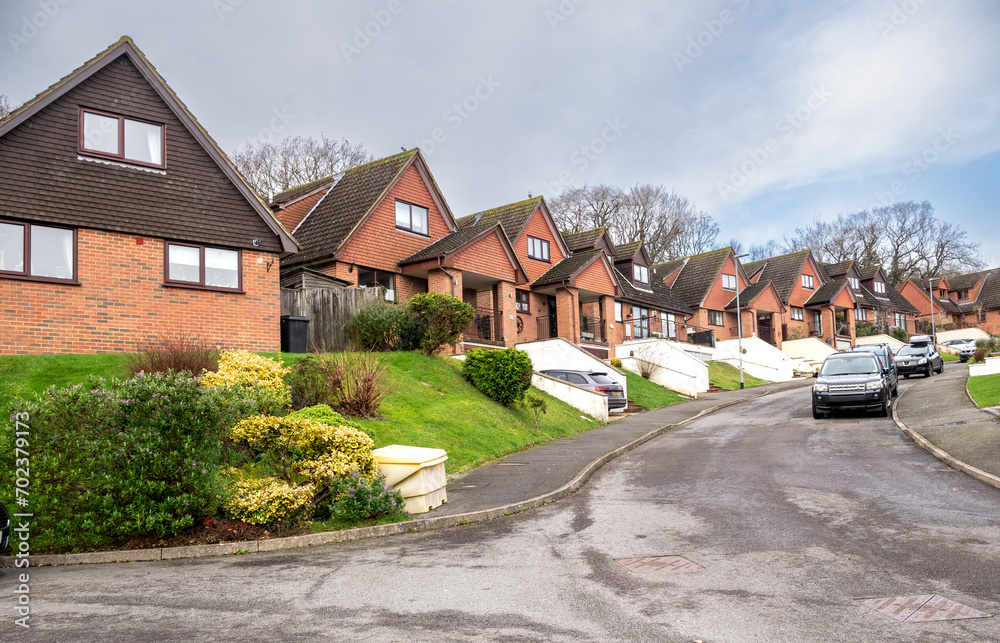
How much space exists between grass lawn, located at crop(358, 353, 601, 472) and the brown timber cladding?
19.9ft

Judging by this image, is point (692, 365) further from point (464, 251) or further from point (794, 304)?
point (794, 304)

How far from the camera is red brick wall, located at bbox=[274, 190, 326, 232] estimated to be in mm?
28453

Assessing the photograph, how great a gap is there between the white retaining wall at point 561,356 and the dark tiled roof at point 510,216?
610cm

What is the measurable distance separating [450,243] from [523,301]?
696 centimetres

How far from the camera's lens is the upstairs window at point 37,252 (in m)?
16.4

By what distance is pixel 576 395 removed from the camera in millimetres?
23094

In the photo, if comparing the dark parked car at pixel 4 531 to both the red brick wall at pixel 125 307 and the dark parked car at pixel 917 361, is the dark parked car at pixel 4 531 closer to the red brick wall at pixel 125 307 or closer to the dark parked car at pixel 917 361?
the red brick wall at pixel 125 307

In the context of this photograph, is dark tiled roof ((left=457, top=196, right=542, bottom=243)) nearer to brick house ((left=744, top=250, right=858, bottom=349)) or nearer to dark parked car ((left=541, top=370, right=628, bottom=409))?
dark parked car ((left=541, top=370, right=628, bottom=409))

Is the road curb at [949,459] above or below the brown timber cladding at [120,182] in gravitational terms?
below

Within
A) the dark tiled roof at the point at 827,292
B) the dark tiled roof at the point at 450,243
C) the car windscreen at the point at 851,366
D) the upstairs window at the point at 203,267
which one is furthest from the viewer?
the dark tiled roof at the point at 827,292

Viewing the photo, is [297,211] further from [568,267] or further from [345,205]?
[568,267]

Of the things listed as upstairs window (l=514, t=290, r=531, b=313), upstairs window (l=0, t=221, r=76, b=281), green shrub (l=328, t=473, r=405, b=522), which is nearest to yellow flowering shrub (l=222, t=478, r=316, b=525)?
green shrub (l=328, t=473, r=405, b=522)

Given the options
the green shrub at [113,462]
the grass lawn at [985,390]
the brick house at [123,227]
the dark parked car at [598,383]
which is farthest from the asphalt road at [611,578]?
the dark parked car at [598,383]

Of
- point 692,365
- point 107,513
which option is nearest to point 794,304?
point 692,365
